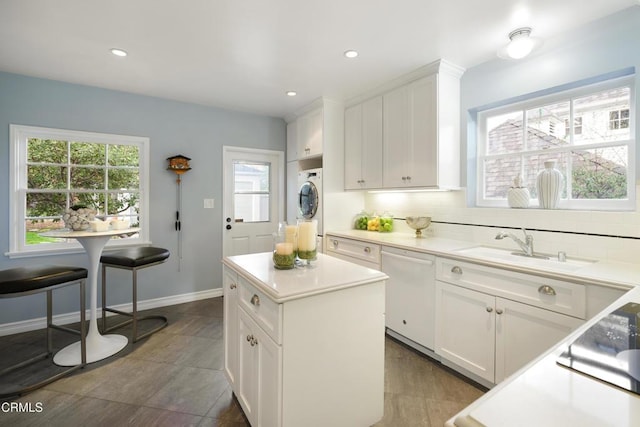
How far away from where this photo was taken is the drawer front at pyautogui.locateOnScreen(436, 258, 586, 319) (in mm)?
1533

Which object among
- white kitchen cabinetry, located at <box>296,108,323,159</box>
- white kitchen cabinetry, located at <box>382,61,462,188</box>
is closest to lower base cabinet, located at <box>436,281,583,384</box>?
white kitchen cabinetry, located at <box>382,61,462,188</box>

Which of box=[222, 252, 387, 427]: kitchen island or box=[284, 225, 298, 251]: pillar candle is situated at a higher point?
box=[284, 225, 298, 251]: pillar candle

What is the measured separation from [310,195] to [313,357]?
2438 millimetres

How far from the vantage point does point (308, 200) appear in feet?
11.7

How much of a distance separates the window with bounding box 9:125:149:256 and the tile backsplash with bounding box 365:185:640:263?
3017 millimetres

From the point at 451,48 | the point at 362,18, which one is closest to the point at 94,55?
the point at 362,18

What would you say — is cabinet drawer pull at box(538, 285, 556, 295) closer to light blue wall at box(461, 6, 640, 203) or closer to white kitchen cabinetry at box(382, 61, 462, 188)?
light blue wall at box(461, 6, 640, 203)

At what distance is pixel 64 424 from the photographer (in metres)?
1.65

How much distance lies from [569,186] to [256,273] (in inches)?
92.2

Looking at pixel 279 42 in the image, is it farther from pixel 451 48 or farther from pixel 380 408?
pixel 380 408

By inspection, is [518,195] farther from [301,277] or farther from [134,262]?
[134,262]

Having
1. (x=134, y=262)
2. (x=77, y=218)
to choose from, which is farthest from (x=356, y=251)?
(x=77, y=218)

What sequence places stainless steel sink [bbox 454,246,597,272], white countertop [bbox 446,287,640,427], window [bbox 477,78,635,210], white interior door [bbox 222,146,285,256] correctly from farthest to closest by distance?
white interior door [bbox 222,146,285,256], window [bbox 477,78,635,210], stainless steel sink [bbox 454,246,597,272], white countertop [bbox 446,287,640,427]

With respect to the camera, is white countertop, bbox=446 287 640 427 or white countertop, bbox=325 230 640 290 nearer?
white countertop, bbox=446 287 640 427
